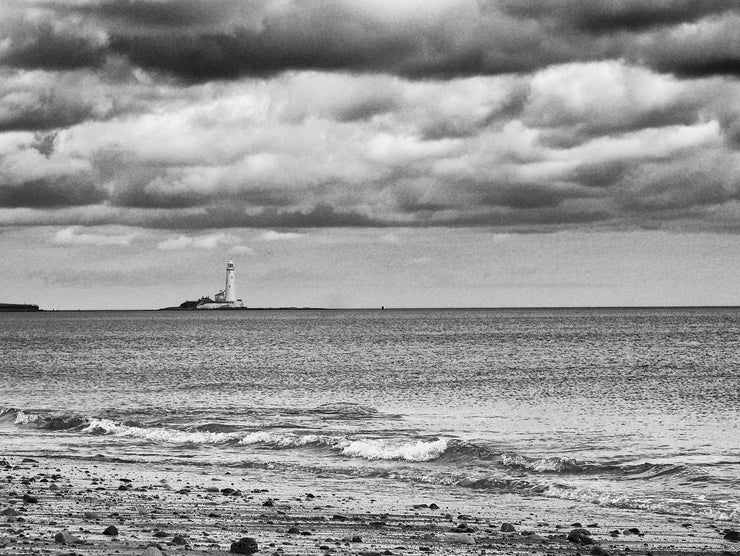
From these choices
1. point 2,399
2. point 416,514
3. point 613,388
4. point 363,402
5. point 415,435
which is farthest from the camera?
point 613,388

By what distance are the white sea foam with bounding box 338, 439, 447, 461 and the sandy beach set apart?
4.68 m

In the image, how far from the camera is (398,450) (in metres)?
30.9

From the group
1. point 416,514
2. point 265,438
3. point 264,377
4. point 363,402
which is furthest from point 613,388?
point 416,514

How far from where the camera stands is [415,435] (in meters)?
36.4

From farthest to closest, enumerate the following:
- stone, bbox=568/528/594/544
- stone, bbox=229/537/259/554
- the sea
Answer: the sea → stone, bbox=568/528/594/544 → stone, bbox=229/537/259/554

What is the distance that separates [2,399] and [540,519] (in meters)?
42.3

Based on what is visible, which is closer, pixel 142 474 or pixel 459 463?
pixel 142 474

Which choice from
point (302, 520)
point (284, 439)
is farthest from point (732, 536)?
point (284, 439)

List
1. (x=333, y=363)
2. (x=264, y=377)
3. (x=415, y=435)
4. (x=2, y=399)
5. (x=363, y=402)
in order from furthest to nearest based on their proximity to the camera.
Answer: (x=333, y=363) → (x=264, y=377) → (x=2, y=399) → (x=363, y=402) → (x=415, y=435)

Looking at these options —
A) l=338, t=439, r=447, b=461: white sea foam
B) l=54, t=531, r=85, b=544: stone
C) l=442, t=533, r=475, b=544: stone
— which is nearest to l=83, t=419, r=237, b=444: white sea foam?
l=338, t=439, r=447, b=461: white sea foam

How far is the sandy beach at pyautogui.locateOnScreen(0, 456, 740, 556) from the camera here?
Result: 16.2 meters

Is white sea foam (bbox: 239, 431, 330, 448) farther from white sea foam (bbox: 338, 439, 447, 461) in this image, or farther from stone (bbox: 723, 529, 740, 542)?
stone (bbox: 723, 529, 740, 542)

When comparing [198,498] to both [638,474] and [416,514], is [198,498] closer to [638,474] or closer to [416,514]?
[416,514]

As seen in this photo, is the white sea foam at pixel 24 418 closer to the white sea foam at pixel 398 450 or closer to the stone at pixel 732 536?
the white sea foam at pixel 398 450
